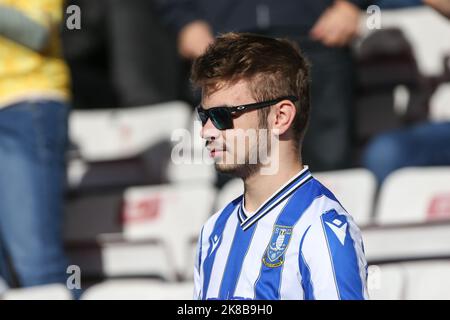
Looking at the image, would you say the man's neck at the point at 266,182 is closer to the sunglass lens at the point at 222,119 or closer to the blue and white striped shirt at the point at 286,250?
the blue and white striped shirt at the point at 286,250

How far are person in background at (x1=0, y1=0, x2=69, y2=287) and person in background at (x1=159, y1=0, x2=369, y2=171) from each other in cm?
90

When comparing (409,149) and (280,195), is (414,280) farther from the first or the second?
(280,195)

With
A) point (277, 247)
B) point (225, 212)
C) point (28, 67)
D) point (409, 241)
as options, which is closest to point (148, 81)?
point (28, 67)

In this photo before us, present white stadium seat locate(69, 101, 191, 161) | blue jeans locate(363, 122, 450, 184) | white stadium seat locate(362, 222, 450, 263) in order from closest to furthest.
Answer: white stadium seat locate(362, 222, 450, 263)
blue jeans locate(363, 122, 450, 184)
white stadium seat locate(69, 101, 191, 161)

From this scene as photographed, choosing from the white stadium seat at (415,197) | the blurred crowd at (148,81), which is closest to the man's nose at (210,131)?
the blurred crowd at (148,81)

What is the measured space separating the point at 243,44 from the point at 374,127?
331cm

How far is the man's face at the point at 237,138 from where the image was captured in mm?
2809

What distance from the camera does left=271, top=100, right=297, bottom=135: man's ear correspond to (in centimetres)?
280

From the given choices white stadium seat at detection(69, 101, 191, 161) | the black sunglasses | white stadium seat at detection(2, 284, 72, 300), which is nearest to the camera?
the black sunglasses

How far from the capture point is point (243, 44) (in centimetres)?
286

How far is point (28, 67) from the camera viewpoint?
15.6ft

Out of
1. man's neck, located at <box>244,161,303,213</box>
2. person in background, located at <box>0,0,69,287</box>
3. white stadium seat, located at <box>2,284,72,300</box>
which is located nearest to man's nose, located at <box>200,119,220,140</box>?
man's neck, located at <box>244,161,303,213</box>

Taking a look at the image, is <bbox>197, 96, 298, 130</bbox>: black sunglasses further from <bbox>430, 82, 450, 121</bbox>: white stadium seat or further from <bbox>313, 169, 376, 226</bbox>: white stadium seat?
<bbox>430, 82, 450, 121</bbox>: white stadium seat
